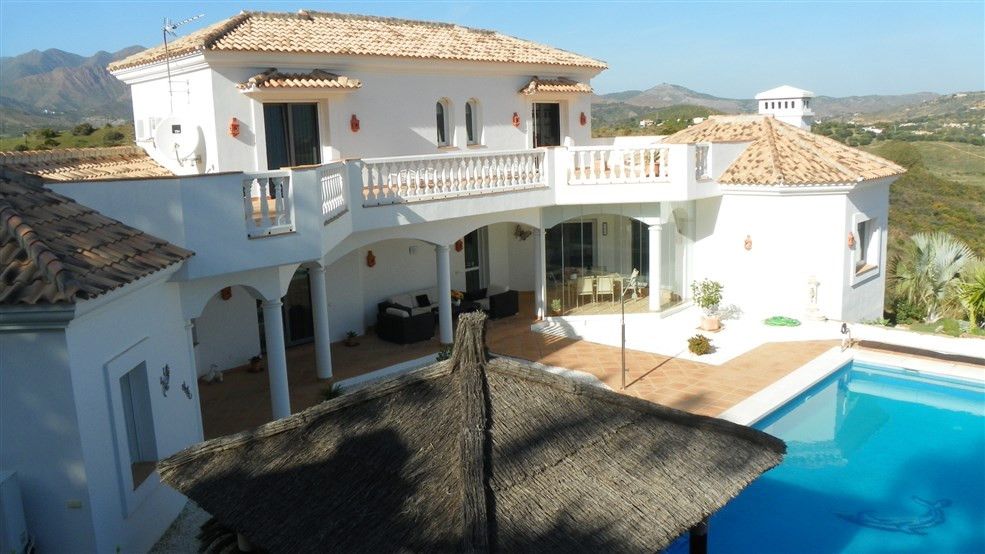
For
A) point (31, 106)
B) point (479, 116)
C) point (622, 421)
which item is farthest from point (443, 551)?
point (31, 106)

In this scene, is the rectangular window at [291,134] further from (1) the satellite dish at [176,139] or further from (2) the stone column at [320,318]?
(2) the stone column at [320,318]

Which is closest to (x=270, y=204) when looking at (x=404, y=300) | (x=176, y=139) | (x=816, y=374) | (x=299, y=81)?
(x=176, y=139)

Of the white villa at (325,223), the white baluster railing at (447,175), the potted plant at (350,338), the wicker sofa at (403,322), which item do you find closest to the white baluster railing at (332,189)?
the white villa at (325,223)

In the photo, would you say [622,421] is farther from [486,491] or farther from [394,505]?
[394,505]

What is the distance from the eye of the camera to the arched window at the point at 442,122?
860 inches

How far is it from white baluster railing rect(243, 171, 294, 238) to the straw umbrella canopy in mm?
5629

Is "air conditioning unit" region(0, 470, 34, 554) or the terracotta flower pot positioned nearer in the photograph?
"air conditioning unit" region(0, 470, 34, 554)

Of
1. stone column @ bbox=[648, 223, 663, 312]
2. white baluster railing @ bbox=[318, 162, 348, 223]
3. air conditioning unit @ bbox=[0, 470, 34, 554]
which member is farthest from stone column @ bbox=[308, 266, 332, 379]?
stone column @ bbox=[648, 223, 663, 312]

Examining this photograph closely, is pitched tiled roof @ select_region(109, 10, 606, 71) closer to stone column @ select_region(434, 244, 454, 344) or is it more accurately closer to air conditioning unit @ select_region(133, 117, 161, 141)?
air conditioning unit @ select_region(133, 117, 161, 141)

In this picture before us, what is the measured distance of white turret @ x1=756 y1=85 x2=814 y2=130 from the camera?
98.9ft

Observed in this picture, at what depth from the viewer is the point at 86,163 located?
17.9m

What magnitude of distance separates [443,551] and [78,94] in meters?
115

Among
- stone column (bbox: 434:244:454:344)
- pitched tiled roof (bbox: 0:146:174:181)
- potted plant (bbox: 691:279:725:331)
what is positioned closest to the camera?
pitched tiled roof (bbox: 0:146:174:181)

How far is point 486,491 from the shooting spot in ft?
20.0
